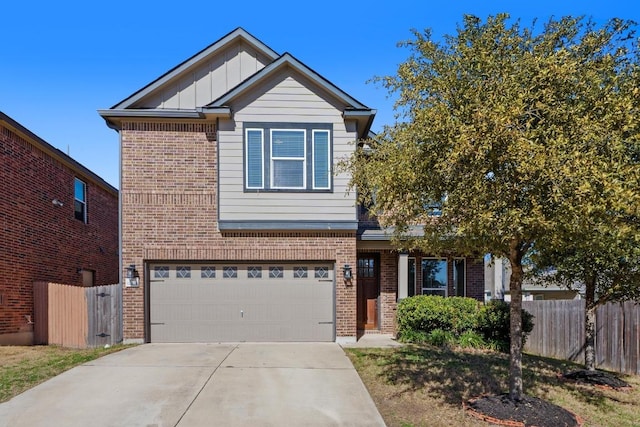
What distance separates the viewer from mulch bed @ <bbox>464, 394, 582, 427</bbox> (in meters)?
5.95

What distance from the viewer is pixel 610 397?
7.70 meters

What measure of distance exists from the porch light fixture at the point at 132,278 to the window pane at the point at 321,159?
16.5ft

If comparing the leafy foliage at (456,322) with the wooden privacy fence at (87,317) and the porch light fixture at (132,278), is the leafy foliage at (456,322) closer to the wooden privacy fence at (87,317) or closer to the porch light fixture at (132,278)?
the porch light fixture at (132,278)

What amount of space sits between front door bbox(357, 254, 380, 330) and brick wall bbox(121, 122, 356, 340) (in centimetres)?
211

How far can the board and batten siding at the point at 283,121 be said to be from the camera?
38.0 ft

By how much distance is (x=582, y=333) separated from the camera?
437 inches

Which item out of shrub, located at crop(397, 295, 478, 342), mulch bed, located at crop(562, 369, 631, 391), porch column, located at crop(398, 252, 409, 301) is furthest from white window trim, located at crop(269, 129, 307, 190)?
mulch bed, located at crop(562, 369, 631, 391)

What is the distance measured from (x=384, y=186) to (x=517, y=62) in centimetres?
223

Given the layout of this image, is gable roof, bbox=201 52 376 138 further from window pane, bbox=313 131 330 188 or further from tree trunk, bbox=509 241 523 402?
tree trunk, bbox=509 241 523 402

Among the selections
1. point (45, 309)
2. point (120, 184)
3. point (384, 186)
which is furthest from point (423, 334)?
point (45, 309)

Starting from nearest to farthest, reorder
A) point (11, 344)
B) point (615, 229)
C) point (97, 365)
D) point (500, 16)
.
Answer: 1. point (615, 229)
2. point (500, 16)
3. point (97, 365)
4. point (11, 344)

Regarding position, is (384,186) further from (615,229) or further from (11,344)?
(11,344)

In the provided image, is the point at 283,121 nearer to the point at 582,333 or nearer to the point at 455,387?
the point at 455,387

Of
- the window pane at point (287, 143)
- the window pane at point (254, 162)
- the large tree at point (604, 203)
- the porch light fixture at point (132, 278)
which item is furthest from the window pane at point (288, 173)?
the large tree at point (604, 203)
